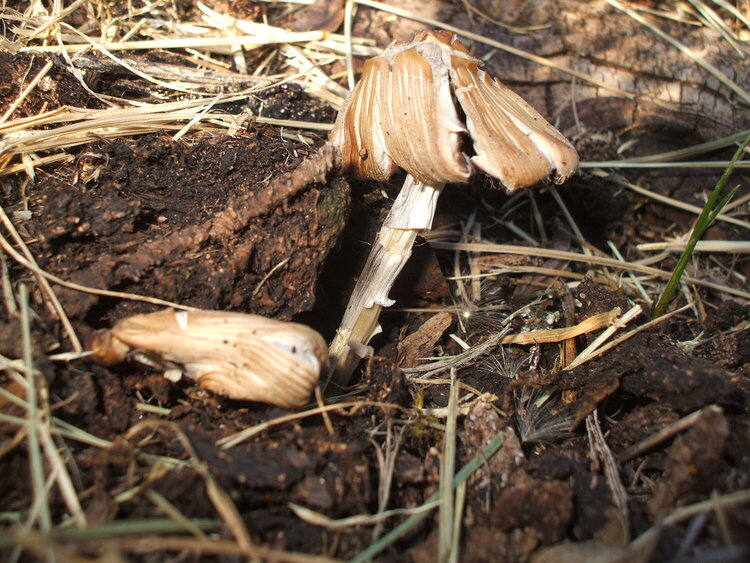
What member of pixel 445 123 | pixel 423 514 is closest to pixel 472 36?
pixel 445 123

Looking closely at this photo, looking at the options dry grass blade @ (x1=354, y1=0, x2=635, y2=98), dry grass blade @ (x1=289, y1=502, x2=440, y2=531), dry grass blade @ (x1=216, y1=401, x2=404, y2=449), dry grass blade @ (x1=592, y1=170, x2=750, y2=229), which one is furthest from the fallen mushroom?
dry grass blade @ (x1=592, y1=170, x2=750, y2=229)

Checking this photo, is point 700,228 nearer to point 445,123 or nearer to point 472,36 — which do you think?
point 445,123

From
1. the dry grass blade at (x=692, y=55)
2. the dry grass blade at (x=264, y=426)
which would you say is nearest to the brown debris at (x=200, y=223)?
the dry grass blade at (x=264, y=426)

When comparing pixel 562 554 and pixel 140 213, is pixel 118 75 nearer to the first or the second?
pixel 140 213

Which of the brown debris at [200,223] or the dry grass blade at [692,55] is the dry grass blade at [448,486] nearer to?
the brown debris at [200,223]

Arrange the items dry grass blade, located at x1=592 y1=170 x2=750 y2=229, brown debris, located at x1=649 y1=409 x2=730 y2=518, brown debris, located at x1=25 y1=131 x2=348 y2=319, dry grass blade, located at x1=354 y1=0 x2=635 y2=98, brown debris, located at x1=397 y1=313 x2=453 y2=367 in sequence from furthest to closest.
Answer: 1. dry grass blade, located at x1=592 y1=170 x2=750 y2=229
2. dry grass blade, located at x1=354 y1=0 x2=635 y2=98
3. brown debris, located at x1=397 y1=313 x2=453 y2=367
4. brown debris, located at x1=25 y1=131 x2=348 y2=319
5. brown debris, located at x1=649 y1=409 x2=730 y2=518

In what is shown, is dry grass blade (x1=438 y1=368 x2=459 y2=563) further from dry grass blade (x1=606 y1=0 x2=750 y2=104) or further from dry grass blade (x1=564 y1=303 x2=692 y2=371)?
dry grass blade (x1=606 y1=0 x2=750 y2=104)
